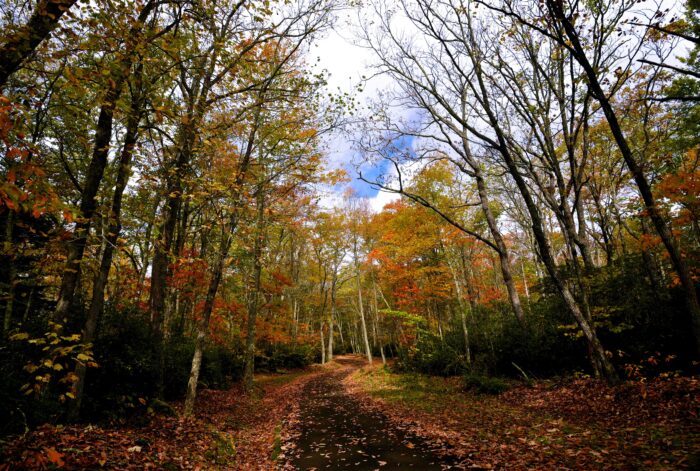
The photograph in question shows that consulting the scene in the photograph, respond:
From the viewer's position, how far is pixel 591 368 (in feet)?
31.5

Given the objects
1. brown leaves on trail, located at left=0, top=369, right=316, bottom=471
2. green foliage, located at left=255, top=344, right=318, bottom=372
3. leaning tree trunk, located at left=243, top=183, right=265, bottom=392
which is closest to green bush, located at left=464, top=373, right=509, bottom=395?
brown leaves on trail, located at left=0, top=369, right=316, bottom=471

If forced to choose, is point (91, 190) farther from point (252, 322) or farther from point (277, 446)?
point (252, 322)

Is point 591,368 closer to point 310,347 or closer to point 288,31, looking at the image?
point 288,31

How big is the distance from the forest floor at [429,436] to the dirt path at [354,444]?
27mm

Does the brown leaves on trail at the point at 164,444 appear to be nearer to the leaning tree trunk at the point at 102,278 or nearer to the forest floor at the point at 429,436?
the forest floor at the point at 429,436

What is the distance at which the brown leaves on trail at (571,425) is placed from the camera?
15.5ft

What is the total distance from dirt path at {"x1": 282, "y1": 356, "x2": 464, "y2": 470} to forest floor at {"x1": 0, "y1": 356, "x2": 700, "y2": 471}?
3 cm

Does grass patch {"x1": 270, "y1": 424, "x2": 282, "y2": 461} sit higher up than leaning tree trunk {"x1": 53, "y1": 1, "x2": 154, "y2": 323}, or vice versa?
leaning tree trunk {"x1": 53, "y1": 1, "x2": 154, "y2": 323}

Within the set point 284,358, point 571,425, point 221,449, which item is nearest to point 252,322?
point 221,449

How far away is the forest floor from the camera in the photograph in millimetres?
4652

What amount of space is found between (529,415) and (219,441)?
712 centimetres

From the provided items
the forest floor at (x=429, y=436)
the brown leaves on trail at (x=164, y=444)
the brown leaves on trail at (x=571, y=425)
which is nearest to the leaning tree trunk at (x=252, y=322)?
the brown leaves on trail at (x=164, y=444)

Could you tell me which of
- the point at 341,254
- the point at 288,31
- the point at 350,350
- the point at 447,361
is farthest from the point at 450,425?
the point at 350,350

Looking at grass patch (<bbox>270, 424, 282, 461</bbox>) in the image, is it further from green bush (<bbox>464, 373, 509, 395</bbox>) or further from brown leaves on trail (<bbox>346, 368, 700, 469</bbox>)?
green bush (<bbox>464, 373, 509, 395</bbox>)
